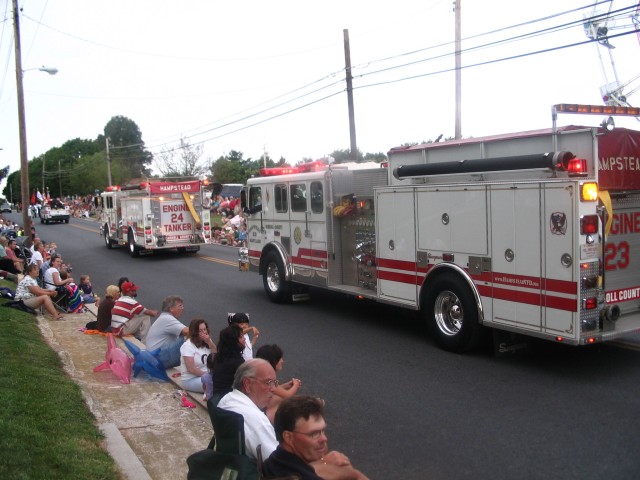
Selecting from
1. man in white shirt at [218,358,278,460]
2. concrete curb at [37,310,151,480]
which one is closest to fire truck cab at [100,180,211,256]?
concrete curb at [37,310,151,480]

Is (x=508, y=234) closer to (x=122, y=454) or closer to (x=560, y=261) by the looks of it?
(x=560, y=261)

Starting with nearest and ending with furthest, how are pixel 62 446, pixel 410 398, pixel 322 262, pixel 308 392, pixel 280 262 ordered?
pixel 62 446
pixel 410 398
pixel 308 392
pixel 322 262
pixel 280 262

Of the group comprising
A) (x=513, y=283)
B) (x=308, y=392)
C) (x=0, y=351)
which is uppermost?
(x=513, y=283)

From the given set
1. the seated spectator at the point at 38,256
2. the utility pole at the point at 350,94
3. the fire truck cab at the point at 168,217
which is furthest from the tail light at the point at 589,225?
the fire truck cab at the point at 168,217

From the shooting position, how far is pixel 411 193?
952 centimetres

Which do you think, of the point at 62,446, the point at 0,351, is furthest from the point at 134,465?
the point at 0,351

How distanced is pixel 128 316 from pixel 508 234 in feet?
19.9

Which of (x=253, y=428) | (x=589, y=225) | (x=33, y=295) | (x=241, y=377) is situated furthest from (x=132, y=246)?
(x=253, y=428)

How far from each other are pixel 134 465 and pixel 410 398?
320cm

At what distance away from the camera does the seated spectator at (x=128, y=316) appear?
1024 cm

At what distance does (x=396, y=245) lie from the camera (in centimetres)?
988

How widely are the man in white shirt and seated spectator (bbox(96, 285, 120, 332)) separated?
7112mm

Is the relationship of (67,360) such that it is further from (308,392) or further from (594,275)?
(594,275)

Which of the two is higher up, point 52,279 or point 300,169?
point 300,169
